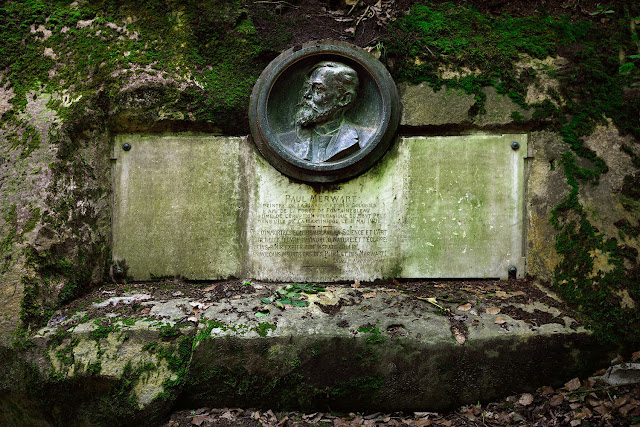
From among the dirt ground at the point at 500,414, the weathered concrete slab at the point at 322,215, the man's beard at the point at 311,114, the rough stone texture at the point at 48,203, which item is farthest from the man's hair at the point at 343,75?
the dirt ground at the point at 500,414

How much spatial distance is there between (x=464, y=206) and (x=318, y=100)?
5.62ft

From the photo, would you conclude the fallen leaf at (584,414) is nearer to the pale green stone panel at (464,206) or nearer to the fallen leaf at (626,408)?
the fallen leaf at (626,408)

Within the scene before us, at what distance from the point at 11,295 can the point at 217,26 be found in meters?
2.91

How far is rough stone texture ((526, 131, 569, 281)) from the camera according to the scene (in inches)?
147

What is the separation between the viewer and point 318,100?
387 cm

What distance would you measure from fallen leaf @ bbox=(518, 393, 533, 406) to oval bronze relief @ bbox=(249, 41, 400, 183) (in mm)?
2269

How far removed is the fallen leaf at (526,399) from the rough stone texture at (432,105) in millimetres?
2381

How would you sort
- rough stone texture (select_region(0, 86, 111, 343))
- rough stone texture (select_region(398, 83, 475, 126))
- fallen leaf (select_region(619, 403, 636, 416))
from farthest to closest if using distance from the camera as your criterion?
rough stone texture (select_region(398, 83, 475, 126)) → rough stone texture (select_region(0, 86, 111, 343)) → fallen leaf (select_region(619, 403, 636, 416))

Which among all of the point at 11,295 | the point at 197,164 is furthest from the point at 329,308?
the point at 11,295

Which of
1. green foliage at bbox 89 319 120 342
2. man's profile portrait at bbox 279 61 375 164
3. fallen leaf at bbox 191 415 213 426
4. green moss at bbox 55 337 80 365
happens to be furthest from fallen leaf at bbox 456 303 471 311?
green moss at bbox 55 337 80 365

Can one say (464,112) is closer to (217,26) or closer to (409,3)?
(409,3)

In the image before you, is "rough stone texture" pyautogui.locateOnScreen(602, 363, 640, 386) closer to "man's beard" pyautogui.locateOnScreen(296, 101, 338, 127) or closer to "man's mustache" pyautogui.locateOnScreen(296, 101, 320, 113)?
"man's beard" pyautogui.locateOnScreen(296, 101, 338, 127)

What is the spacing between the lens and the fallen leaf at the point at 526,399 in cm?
305

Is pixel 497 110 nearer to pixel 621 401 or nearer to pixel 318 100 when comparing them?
pixel 318 100
